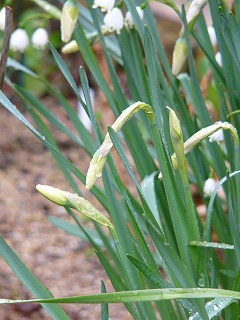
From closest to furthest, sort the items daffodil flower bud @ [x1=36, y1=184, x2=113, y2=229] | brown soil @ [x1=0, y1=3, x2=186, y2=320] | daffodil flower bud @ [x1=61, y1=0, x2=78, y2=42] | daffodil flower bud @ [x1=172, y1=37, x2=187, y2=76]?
1. daffodil flower bud @ [x1=36, y1=184, x2=113, y2=229]
2. daffodil flower bud @ [x1=61, y1=0, x2=78, y2=42]
3. daffodil flower bud @ [x1=172, y1=37, x2=187, y2=76]
4. brown soil @ [x1=0, y1=3, x2=186, y2=320]

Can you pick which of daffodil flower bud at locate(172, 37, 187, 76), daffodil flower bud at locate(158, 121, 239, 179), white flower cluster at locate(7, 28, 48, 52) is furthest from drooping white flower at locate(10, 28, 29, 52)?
daffodil flower bud at locate(158, 121, 239, 179)

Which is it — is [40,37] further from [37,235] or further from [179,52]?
[37,235]

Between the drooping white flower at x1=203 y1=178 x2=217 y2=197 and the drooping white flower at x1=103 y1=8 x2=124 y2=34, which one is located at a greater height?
the drooping white flower at x1=103 y1=8 x2=124 y2=34

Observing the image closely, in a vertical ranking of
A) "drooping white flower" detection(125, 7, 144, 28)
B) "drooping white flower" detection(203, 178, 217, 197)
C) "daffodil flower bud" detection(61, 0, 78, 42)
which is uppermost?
"daffodil flower bud" detection(61, 0, 78, 42)

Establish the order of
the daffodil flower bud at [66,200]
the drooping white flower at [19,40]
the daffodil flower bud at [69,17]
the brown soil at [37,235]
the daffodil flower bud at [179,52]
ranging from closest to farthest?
the daffodil flower bud at [66,200] → the daffodil flower bud at [69,17] → the daffodil flower bud at [179,52] → the drooping white flower at [19,40] → the brown soil at [37,235]

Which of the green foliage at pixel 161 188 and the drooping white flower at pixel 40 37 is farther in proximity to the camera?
the drooping white flower at pixel 40 37

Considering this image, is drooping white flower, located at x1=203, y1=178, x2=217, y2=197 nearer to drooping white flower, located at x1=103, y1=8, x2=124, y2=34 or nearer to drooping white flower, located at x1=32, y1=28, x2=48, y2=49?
drooping white flower, located at x1=103, y1=8, x2=124, y2=34

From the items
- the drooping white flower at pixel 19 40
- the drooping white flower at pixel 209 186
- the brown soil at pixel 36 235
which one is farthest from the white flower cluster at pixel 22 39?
the brown soil at pixel 36 235

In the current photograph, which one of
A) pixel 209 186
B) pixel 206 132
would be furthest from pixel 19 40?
pixel 206 132

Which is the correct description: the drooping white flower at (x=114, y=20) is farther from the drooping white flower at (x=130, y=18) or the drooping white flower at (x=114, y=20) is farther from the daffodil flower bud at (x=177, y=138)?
the daffodil flower bud at (x=177, y=138)
